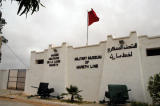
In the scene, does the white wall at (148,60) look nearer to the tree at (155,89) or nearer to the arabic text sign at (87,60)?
the tree at (155,89)

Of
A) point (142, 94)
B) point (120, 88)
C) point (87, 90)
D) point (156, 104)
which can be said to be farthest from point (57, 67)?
point (156, 104)

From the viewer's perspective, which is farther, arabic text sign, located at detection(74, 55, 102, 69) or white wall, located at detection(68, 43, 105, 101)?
arabic text sign, located at detection(74, 55, 102, 69)

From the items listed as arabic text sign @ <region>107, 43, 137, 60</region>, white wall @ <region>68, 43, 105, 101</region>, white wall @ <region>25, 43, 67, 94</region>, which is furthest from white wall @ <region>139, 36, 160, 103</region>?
white wall @ <region>25, 43, 67, 94</region>

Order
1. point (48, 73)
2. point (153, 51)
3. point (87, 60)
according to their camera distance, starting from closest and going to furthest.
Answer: point (153, 51) < point (87, 60) < point (48, 73)

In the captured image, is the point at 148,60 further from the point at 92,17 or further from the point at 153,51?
the point at 92,17

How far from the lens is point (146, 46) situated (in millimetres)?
11172

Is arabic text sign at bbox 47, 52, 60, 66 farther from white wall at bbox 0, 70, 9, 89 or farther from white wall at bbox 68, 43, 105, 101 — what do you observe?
white wall at bbox 0, 70, 9, 89

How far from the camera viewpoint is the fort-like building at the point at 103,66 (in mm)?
10781

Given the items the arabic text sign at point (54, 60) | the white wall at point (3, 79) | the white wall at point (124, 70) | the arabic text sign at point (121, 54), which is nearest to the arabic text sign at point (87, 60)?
the white wall at point (124, 70)

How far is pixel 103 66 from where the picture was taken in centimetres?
1238

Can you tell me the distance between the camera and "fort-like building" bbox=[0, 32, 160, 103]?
1078 centimetres

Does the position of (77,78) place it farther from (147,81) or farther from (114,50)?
(147,81)

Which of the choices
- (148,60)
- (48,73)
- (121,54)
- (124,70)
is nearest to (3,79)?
(48,73)

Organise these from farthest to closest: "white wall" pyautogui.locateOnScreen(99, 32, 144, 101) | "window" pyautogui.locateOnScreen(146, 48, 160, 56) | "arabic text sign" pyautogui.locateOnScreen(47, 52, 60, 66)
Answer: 1. "arabic text sign" pyautogui.locateOnScreen(47, 52, 60, 66)
2. "window" pyautogui.locateOnScreen(146, 48, 160, 56)
3. "white wall" pyautogui.locateOnScreen(99, 32, 144, 101)
